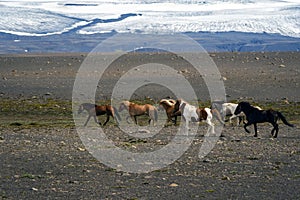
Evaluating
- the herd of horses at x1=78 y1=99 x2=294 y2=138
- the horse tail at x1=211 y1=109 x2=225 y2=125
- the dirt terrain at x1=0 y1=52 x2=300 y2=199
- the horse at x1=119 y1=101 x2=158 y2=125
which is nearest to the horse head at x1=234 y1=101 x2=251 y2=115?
the herd of horses at x1=78 y1=99 x2=294 y2=138

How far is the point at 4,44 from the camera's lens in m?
109

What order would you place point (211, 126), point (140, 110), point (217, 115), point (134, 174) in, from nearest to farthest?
point (134, 174) → point (211, 126) → point (217, 115) → point (140, 110)

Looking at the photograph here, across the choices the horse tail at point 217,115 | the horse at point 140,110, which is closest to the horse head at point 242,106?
the horse tail at point 217,115

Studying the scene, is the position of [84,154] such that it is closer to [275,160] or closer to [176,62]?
[275,160]

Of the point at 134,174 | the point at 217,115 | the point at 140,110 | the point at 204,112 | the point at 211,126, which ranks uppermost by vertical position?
the point at 134,174

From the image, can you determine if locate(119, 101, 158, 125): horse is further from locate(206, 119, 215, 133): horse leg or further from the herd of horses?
locate(206, 119, 215, 133): horse leg

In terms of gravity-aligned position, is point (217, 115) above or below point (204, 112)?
below

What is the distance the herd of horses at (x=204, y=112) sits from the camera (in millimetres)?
15883

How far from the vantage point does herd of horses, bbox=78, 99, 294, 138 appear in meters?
15.9

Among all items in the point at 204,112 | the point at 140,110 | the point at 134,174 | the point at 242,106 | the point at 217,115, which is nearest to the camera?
the point at 134,174

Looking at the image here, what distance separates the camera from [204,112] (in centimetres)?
1622

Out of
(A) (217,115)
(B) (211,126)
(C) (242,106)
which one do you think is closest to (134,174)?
(B) (211,126)

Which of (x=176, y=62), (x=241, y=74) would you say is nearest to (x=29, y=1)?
(x=176, y=62)

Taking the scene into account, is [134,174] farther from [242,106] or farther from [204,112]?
[242,106]
